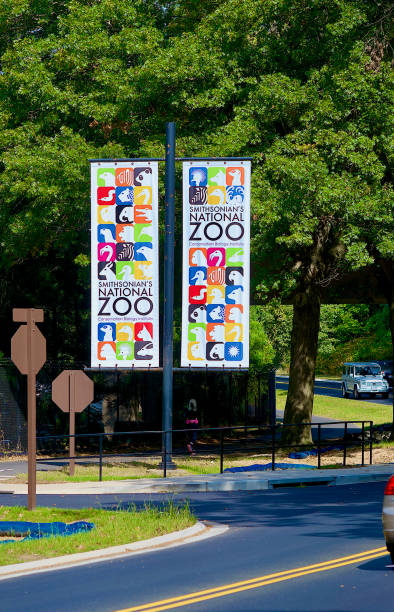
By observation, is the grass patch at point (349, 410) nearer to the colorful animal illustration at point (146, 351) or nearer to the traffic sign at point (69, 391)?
the traffic sign at point (69, 391)

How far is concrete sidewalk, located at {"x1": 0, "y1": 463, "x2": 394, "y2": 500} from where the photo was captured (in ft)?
68.7

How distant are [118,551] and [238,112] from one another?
17841 millimetres

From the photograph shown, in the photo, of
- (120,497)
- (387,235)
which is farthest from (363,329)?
(120,497)

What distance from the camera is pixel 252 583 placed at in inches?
418

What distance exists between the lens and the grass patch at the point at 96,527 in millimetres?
12414

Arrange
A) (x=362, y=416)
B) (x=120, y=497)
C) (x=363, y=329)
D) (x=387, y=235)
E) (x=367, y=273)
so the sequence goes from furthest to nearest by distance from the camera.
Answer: (x=363, y=329) < (x=362, y=416) < (x=367, y=273) < (x=387, y=235) < (x=120, y=497)

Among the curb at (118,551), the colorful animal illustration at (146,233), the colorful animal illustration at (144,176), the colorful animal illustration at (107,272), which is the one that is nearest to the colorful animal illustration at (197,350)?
the colorful animal illustration at (107,272)

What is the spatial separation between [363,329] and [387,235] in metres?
71.0

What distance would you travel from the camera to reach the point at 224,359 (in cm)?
2414

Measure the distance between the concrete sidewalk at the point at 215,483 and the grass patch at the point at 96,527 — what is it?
11.3 feet

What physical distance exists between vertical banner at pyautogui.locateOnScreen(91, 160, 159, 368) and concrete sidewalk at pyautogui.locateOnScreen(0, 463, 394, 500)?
3.51m

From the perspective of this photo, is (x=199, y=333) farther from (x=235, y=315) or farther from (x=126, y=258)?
(x=126, y=258)

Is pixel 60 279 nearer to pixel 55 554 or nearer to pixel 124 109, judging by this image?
pixel 124 109

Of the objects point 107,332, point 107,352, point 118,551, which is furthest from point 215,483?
point 118,551
